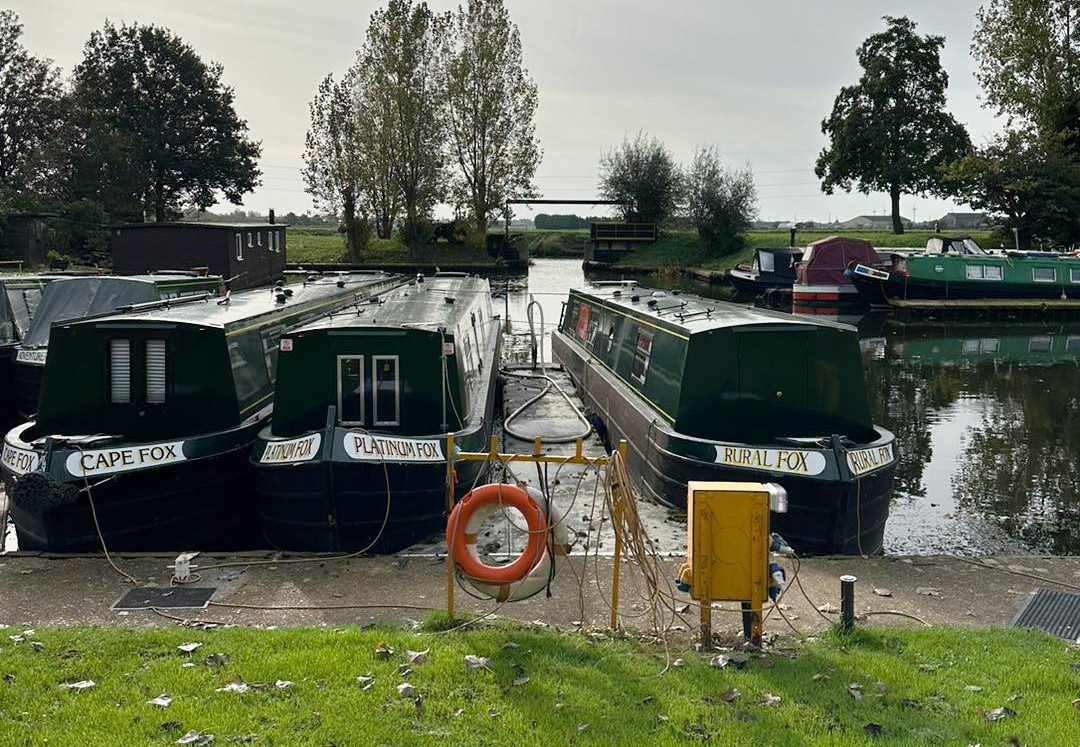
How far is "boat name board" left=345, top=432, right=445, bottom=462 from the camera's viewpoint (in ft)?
32.3

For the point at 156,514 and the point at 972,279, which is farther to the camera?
the point at 972,279

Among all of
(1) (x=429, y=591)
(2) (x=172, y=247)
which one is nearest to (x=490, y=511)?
(1) (x=429, y=591)

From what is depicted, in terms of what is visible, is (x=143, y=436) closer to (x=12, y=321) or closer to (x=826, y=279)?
(x=12, y=321)

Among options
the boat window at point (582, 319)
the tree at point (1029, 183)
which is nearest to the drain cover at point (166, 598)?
the boat window at point (582, 319)

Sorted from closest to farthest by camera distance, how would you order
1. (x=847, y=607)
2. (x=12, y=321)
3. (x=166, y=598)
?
(x=847, y=607), (x=166, y=598), (x=12, y=321)

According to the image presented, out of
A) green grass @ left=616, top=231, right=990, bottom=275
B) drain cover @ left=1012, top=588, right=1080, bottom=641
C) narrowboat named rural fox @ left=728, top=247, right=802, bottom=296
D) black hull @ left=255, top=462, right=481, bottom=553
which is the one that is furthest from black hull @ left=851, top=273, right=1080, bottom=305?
drain cover @ left=1012, top=588, right=1080, bottom=641

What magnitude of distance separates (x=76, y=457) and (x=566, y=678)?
6074mm

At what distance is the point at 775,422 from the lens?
11.2 m

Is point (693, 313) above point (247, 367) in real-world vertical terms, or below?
above

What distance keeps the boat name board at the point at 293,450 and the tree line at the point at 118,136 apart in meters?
40.2

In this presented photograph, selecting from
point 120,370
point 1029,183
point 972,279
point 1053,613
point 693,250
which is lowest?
point 1053,613

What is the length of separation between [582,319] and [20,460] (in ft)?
43.0

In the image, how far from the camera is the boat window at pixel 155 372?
10.9m

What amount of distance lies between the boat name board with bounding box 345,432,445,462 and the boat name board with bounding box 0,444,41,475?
3114 mm
